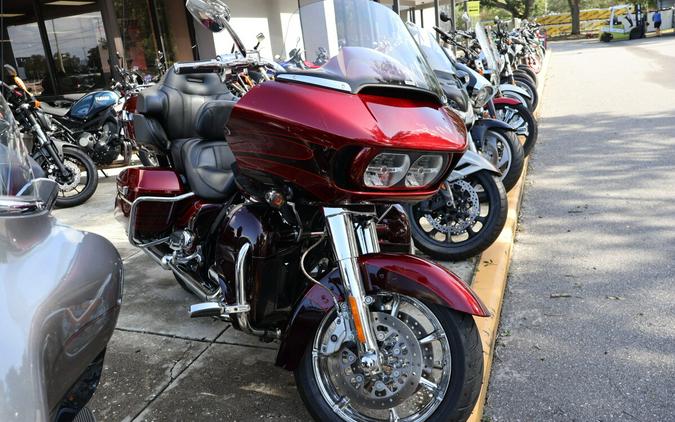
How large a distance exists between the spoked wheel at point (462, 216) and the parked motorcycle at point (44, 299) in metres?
2.38

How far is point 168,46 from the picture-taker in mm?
11297

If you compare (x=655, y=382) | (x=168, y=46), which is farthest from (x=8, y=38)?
(x=655, y=382)

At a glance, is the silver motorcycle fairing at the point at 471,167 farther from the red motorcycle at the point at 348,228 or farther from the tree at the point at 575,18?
the tree at the point at 575,18

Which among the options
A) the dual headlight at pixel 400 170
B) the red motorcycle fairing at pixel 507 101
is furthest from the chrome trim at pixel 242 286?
the red motorcycle fairing at pixel 507 101

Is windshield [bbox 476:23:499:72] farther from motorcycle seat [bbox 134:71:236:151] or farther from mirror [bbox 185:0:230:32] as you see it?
mirror [bbox 185:0:230:32]

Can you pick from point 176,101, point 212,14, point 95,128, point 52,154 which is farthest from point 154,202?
point 95,128

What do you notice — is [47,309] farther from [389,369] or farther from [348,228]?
[389,369]

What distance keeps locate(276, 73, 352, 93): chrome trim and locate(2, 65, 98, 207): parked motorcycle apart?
491cm

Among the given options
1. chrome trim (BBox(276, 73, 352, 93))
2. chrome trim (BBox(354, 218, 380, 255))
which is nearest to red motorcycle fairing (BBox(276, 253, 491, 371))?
chrome trim (BBox(354, 218, 380, 255))

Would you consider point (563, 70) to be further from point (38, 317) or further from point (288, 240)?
point (38, 317)

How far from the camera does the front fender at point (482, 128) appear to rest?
4543 mm

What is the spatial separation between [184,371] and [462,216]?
2.05 metres

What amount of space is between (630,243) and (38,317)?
3954 mm

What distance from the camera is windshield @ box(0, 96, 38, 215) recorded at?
146cm
